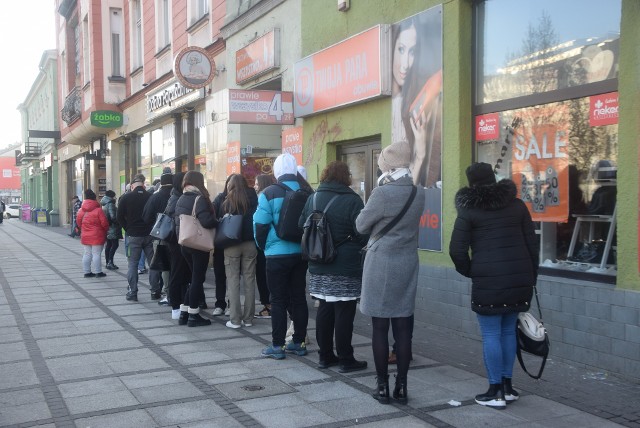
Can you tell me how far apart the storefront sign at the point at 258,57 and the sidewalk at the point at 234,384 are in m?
5.19

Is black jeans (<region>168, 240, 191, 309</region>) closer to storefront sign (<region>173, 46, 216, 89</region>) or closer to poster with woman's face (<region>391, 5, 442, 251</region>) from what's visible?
poster with woman's face (<region>391, 5, 442, 251</region>)

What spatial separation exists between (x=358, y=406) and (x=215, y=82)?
35.1 ft

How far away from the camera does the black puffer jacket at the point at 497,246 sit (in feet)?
15.1

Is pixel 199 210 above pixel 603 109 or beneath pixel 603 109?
beneath

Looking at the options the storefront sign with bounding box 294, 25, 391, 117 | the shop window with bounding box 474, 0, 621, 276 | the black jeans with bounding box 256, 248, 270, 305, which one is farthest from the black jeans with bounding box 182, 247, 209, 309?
the shop window with bounding box 474, 0, 621, 276

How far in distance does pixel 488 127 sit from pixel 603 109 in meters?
1.53

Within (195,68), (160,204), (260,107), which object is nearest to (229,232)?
(160,204)

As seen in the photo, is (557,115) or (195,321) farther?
(195,321)

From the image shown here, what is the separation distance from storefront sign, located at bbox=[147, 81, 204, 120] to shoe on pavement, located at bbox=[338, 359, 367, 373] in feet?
33.1

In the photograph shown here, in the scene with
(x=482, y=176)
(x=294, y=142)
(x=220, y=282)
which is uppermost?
(x=294, y=142)

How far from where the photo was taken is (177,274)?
26.3ft

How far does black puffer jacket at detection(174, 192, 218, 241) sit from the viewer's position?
7.48m

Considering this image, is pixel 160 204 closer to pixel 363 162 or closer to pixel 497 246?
pixel 363 162

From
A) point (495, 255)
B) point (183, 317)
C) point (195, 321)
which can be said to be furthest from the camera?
point (183, 317)
